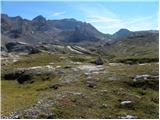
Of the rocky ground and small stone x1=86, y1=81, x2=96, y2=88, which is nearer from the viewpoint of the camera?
the rocky ground

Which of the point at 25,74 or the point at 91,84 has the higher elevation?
the point at 91,84

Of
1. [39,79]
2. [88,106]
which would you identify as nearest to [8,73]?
[39,79]

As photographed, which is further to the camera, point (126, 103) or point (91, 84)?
point (91, 84)

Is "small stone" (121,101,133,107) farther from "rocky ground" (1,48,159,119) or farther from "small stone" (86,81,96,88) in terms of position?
"small stone" (86,81,96,88)

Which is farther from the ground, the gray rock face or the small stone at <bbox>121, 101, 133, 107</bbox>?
the small stone at <bbox>121, 101, 133, 107</bbox>

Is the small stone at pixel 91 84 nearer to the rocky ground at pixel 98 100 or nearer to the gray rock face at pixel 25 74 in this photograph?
the rocky ground at pixel 98 100

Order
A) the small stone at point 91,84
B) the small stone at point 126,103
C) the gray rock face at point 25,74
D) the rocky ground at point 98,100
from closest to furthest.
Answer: the rocky ground at point 98,100 < the small stone at point 126,103 < the small stone at point 91,84 < the gray rock face at point 25,74

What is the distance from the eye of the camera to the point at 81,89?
60.7m

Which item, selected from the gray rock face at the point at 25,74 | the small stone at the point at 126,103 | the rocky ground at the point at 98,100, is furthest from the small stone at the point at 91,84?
the gray rock face at the point at 25,74

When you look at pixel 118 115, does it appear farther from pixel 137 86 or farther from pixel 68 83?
pixel 68 83

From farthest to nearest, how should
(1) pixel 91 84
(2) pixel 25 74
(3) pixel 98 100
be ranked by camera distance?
(2) pixel 25 74, (1) pixel 91 84, (3) pixel 98 100

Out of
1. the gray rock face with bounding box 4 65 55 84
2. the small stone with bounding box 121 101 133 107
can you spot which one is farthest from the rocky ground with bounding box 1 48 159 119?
the gray rock face with bounding box 4 65 55 84

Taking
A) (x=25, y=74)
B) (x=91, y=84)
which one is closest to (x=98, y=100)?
(x=91, y=84)

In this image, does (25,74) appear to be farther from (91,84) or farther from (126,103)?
(126,103)
